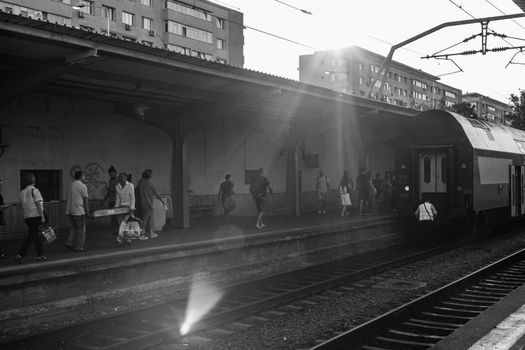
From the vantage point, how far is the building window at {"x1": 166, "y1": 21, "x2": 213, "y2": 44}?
53875 millimetres

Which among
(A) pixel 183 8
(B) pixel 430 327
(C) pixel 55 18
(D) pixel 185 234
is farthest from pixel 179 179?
(A) pixel 183 8

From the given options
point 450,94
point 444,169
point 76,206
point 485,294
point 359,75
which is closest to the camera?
point 485,294

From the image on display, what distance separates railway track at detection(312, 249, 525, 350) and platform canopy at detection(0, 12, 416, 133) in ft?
20.0

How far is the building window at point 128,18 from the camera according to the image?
1962 inches

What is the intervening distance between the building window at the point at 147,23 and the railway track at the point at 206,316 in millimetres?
43727

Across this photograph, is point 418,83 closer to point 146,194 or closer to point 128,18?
point 128,18

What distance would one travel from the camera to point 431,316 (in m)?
8.27

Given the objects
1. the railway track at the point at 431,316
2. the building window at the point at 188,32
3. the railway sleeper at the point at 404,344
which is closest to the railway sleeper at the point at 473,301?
the railway track at the point at 431,316

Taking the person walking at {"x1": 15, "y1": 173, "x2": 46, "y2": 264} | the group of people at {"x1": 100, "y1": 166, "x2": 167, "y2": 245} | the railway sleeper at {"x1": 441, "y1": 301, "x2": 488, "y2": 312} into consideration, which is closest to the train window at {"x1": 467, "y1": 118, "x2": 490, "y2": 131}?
the railway sleeper at {"x1": 441, "y1": 301, "x2": 488, "y2": 312}

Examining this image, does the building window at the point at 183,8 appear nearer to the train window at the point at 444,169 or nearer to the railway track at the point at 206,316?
the train window at the point at 444,169

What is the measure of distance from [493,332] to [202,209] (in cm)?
1276

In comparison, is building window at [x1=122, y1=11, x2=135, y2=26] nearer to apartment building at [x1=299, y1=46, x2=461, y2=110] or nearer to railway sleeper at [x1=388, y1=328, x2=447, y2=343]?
apartment building at [x1=299, y1=46, x2=461, y2=110]

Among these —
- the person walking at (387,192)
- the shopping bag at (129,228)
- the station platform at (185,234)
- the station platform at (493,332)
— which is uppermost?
the person walking at (387,192)

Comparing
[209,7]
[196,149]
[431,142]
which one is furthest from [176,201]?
[209,7]
